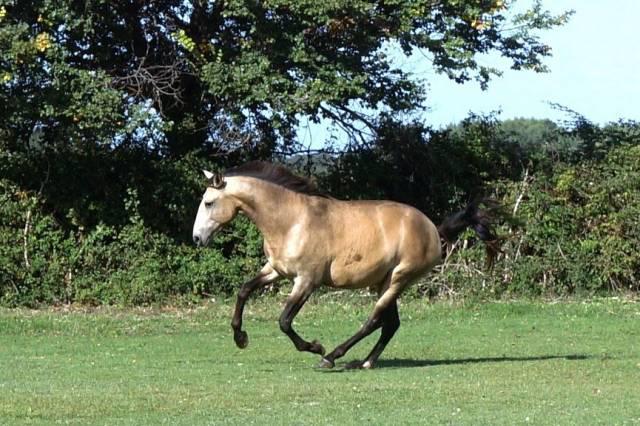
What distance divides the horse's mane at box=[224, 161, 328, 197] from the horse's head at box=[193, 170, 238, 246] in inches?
8.4

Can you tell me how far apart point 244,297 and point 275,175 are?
1461 millimetres

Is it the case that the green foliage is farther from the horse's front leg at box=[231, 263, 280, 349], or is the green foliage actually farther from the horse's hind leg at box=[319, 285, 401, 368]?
the horse's front leg at box=[231, 263, 280, 349]

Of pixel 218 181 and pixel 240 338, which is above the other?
pixel 218 181

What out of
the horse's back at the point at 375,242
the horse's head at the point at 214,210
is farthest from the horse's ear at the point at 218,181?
the horse's back at the point at 375,242

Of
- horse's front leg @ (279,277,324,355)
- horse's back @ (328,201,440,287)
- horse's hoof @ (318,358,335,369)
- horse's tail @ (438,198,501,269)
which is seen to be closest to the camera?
horse's front leg @ (279,277,324,355)

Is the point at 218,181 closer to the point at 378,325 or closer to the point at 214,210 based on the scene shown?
the point at 214,210

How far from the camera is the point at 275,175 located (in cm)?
1586

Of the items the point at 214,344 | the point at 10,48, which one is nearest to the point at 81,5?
the point at 10,48

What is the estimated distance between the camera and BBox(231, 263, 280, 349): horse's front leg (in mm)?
15508

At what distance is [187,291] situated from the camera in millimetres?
24531

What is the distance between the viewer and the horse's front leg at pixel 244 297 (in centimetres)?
1551

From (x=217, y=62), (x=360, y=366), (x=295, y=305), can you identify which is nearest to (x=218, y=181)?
(x=295, y=305)

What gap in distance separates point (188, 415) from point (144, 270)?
A: 12.7 m

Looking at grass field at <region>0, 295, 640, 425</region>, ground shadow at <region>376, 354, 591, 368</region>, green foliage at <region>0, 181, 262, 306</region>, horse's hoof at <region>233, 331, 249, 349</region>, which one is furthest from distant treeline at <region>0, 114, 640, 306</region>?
horse's hoof at <region>233, 331, 249, 349</region>
